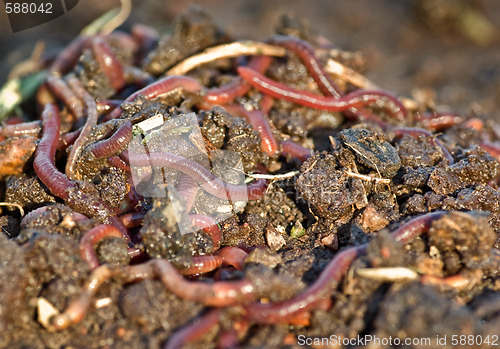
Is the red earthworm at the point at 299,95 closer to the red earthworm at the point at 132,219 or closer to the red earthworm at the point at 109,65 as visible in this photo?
the red earthworm at the point at 109,65

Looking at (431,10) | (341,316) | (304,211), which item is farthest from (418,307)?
(431,10)

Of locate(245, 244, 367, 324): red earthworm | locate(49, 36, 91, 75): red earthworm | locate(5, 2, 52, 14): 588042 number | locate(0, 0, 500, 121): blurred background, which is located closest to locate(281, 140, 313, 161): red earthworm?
locate(245, 244, 367, 324): red earthworm

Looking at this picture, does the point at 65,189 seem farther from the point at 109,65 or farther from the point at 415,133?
the point at 415,133

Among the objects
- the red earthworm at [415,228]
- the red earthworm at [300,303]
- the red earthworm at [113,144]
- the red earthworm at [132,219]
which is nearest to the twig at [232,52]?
the red earthworm at [113,144]

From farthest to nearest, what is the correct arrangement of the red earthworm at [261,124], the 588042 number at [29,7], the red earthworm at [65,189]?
1. the 588042 number at [29,7]
2. the red earthworm at [261,124]
3. the red earthworm at [65,189]

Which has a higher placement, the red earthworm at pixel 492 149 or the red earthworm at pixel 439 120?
the red earthworm at pixel 439 120

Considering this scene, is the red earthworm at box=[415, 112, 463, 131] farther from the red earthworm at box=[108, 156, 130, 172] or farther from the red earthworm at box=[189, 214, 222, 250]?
the red earthworm at box=[108, 156, 130, 172]

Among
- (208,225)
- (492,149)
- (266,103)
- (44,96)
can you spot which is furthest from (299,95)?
(44,96)
